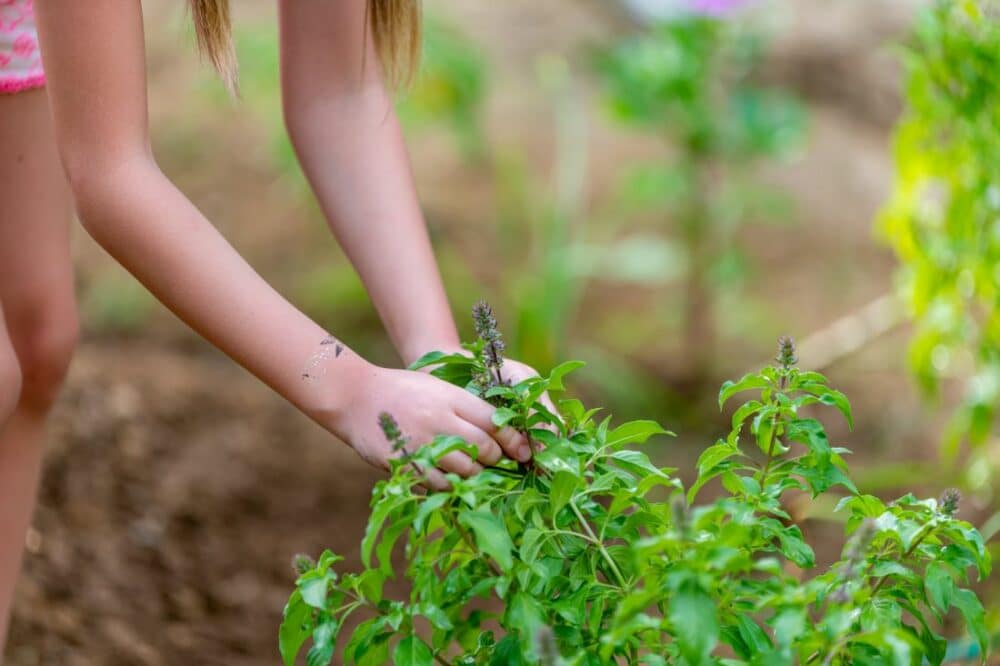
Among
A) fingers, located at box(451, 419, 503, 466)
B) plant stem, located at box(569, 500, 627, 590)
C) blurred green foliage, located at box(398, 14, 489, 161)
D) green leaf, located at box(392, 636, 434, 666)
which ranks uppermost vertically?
blurred green foliage, located at box(398, 14, 489, 161)

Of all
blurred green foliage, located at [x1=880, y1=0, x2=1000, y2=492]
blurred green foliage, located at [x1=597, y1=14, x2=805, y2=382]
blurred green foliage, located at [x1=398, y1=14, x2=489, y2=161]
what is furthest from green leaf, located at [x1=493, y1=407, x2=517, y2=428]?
blurred green foliage, located at [x1=398, y1=14, x2=489, y2=161]

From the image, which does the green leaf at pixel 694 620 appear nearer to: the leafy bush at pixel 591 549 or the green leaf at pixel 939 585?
the leafy bush at pixel 591 549

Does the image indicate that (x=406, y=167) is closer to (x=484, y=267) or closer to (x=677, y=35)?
(x=677, y=35)

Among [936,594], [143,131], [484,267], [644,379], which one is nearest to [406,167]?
[143,131]

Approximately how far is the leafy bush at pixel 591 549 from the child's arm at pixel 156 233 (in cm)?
9

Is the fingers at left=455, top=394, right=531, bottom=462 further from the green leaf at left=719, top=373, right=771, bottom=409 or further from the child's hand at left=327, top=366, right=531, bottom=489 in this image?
the green leaf at left=719, top=373, right=771, bottom=409

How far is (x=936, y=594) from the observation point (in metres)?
0.96

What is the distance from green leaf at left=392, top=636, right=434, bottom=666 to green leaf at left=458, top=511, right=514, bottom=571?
0.33ft

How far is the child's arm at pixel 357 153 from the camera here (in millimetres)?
1288

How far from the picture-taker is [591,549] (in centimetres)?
101

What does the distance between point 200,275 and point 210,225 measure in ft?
0.20

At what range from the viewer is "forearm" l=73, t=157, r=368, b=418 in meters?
1.06

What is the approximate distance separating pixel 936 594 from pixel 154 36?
3.79 m

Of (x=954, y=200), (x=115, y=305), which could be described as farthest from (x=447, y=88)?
(x=954, y=200)
